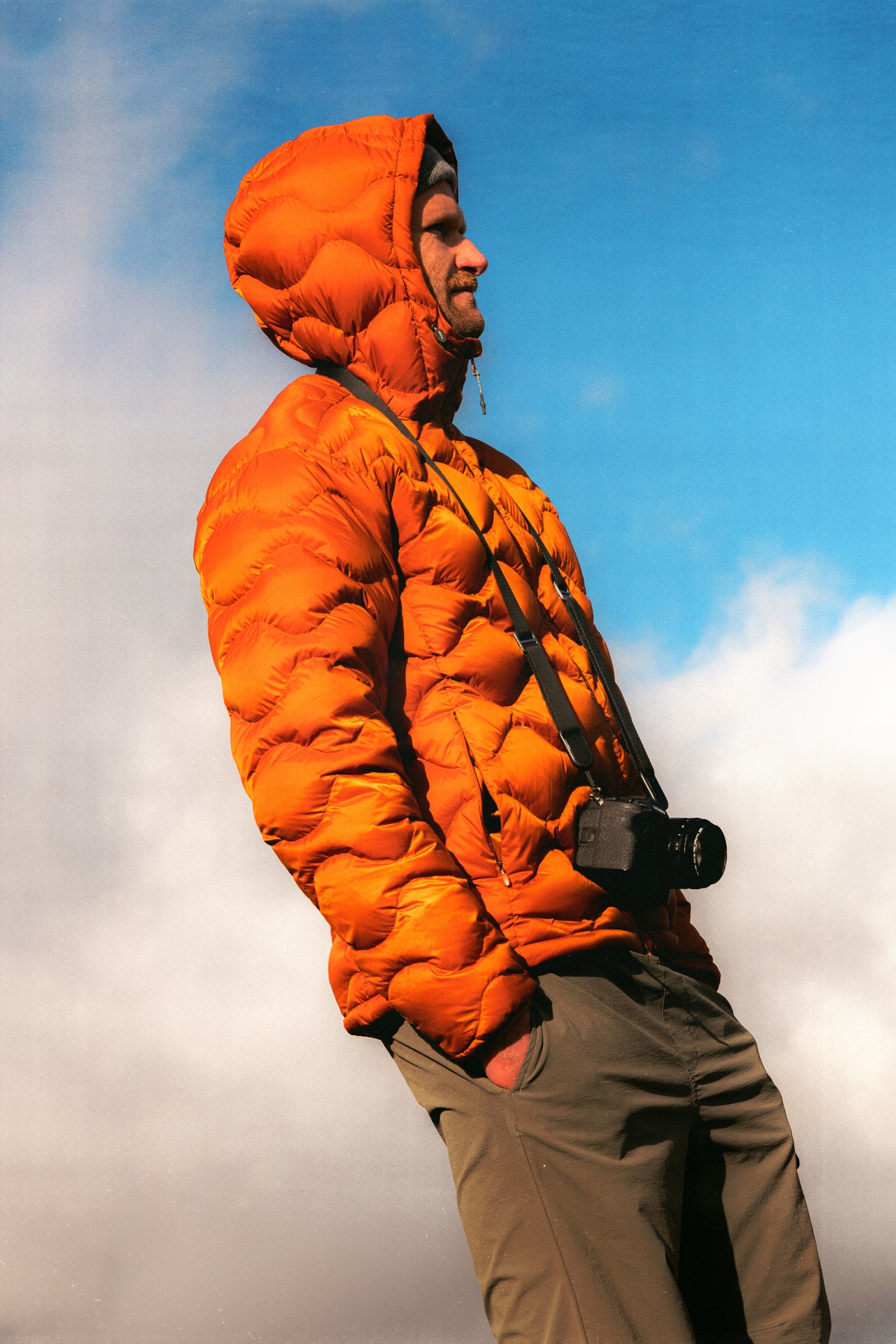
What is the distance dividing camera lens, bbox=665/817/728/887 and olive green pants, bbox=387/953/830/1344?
0.15 metres

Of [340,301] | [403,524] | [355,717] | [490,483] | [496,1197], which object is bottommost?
[496,1197]

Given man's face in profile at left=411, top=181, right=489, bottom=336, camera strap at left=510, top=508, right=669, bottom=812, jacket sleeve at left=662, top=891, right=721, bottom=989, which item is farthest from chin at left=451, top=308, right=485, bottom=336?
jacket sleeve at left=662, top=891, right=721, bottom=989

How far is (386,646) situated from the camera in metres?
1.79

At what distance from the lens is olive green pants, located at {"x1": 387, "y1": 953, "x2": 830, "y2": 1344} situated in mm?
1646

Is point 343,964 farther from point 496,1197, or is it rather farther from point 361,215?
point 361,215

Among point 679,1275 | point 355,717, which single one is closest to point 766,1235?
point 679,1275

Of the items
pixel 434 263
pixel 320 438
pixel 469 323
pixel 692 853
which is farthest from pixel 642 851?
pixel 434 263

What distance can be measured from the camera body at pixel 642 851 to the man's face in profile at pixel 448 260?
89 centimetres

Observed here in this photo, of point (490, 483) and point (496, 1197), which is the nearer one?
point (496, 1197)

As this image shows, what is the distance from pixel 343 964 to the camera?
1819 millimetres

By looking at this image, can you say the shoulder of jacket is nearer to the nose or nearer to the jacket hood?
the jacket hood

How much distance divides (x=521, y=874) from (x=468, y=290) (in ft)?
3.48

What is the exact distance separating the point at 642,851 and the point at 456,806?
0.28 meters

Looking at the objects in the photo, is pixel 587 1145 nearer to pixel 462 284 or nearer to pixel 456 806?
pixel 456 806
